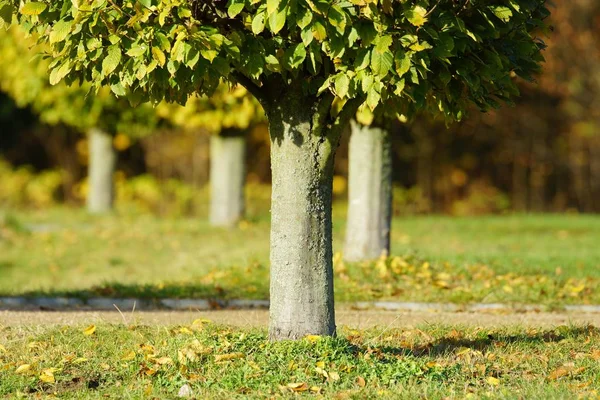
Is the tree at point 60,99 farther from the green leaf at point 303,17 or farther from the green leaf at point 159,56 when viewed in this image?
the green leaf at point 303,17

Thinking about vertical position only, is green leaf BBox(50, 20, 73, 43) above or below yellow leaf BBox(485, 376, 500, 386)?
above

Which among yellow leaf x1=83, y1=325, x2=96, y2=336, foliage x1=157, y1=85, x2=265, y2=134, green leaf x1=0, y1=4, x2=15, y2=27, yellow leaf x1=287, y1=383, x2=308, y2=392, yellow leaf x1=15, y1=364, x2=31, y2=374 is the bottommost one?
yellow leaf x1=287, y1=383, x2=308, y2=392

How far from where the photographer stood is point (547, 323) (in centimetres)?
925

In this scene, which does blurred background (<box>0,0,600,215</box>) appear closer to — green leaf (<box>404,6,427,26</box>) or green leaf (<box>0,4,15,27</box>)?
green leaf (<box>0,4,15,27</box>)

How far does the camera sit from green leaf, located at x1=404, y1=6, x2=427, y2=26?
6164 millimetres

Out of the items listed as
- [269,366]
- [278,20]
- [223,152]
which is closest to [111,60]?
[278,20]

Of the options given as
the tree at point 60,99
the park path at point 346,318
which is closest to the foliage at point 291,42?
the park path at point 346,318

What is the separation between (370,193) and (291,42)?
625 centimetres

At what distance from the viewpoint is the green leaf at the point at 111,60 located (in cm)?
622

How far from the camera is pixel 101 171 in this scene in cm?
2394

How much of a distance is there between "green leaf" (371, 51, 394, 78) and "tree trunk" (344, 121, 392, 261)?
639 centimetres

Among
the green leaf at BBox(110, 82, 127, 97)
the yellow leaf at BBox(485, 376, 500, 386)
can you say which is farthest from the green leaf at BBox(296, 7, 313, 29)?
the yellow leaf at BBox(485, 376, 500, 386)

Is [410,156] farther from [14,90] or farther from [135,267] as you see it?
[135,267]

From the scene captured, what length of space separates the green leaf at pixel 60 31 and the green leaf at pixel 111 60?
283mm
